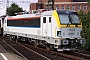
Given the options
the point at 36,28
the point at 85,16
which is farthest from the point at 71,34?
the point at 85,16

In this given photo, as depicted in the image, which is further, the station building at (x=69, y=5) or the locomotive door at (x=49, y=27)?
the station building at (x=69, y=5)

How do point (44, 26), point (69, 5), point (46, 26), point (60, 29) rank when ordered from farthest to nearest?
point (69, 5) → point (44, 26) → point (46, 26) → point (60, 29)

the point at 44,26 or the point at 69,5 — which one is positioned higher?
the point at 44,26

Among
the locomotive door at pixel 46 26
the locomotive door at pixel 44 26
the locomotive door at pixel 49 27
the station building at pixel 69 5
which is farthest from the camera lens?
the station building at pixel 69 5

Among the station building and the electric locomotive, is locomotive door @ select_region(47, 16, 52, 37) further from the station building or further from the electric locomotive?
the station building

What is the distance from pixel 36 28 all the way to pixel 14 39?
37.5 feet

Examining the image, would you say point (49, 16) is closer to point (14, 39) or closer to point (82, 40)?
point (82, 40)

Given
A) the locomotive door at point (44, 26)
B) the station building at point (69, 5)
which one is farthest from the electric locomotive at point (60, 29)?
the station building at point (69, 5)

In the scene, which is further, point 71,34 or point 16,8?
point 16,8

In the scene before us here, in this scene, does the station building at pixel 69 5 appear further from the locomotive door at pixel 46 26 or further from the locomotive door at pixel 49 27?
the locomotive door at pixel 49 27

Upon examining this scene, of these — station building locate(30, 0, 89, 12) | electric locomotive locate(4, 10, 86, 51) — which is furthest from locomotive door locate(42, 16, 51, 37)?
station building locate(30, 0, 89, 12)

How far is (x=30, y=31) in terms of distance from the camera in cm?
2514

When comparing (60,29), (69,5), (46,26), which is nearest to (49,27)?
(46,26)

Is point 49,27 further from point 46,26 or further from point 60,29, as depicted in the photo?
point 60,29
